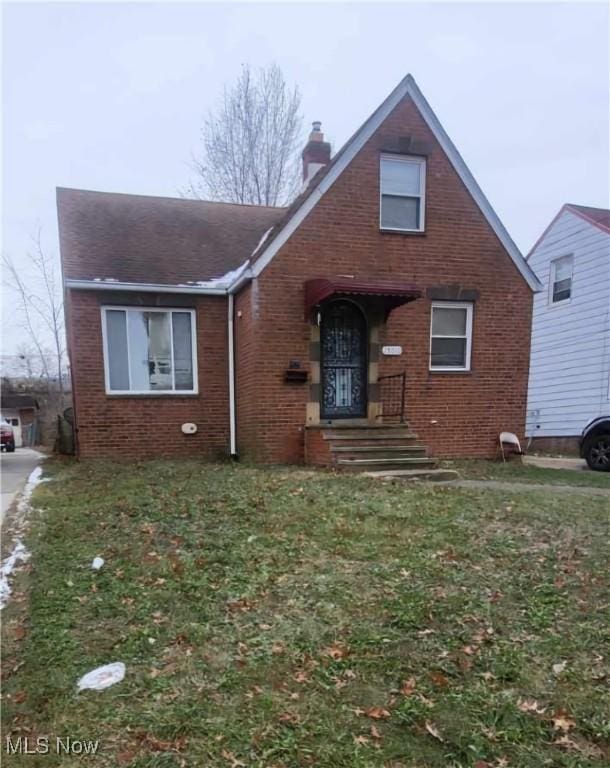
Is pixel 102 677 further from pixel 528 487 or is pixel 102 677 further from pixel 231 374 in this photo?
pixel 231 374

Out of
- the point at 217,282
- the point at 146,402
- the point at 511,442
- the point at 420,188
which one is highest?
the point at 420,188

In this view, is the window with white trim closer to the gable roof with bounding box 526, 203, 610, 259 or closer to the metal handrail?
the gable roof with bounding box 526, 203, 610, 259

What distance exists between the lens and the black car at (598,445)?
10.4 meters

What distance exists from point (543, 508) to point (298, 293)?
17.7ft

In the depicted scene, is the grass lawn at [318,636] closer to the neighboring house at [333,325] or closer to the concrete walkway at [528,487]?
the concrete walkway at [528,487]

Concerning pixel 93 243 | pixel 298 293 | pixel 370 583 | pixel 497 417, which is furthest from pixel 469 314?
pixel 93 243

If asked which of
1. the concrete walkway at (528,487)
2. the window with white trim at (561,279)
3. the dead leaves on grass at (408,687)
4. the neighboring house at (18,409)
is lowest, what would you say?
the neighboring house at (18,409)

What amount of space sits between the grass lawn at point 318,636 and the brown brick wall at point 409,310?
373 cm

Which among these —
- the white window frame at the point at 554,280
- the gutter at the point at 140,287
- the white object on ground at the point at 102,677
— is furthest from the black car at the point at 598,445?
the white object on ground at the point at 102,677

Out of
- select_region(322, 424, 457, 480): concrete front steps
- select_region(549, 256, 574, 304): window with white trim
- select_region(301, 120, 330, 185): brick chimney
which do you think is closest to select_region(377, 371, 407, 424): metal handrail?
select_region(322, 424, 457, 480): concrete front steps

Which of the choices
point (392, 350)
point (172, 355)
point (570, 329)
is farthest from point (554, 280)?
point (172, 355)

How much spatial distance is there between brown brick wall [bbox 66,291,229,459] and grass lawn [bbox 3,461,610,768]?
427cm

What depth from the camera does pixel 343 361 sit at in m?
9.36

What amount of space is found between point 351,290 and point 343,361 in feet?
5.66
